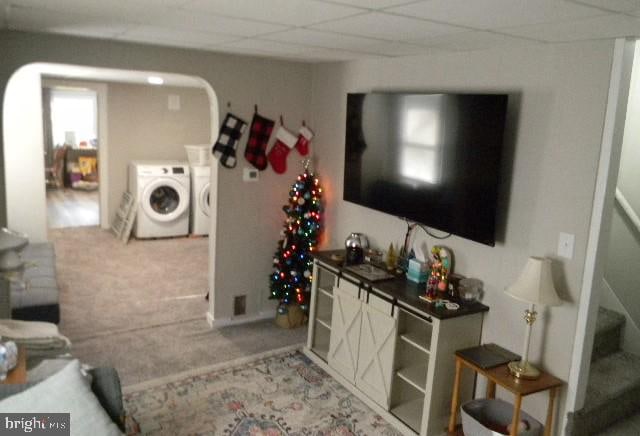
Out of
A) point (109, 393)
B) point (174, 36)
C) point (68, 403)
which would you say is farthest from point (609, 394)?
point (174, 36)

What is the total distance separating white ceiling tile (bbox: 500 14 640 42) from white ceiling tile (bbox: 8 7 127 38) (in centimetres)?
199

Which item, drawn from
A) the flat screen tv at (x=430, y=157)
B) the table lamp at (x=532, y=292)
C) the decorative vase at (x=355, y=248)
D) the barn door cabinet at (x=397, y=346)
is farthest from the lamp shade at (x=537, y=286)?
the decorative vase at (x=355, y=248)

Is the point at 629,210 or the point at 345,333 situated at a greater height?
the point at 629,210

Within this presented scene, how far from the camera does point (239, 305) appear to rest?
439cm

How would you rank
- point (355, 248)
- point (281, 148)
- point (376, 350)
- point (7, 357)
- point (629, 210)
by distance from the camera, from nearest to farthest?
1. point (7, 357)
2. point (376, 350)
3. point (629, 210)
4. point (355, 248)
5. point (281, 148)

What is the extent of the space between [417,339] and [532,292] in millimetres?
788

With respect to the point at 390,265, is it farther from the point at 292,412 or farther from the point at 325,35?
the point at 325,35

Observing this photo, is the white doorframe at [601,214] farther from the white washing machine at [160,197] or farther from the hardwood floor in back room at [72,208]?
the hardwood floor in back room at [72,208]

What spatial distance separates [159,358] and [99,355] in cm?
42

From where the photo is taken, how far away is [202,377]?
346 cm

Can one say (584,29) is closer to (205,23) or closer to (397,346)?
(205,23)

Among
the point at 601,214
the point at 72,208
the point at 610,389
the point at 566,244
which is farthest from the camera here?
the point at 72,208

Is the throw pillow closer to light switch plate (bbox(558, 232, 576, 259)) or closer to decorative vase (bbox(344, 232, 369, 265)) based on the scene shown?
decorative vase (bbox(344, 232, 369, 265))

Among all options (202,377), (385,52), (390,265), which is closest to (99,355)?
(202,377)
